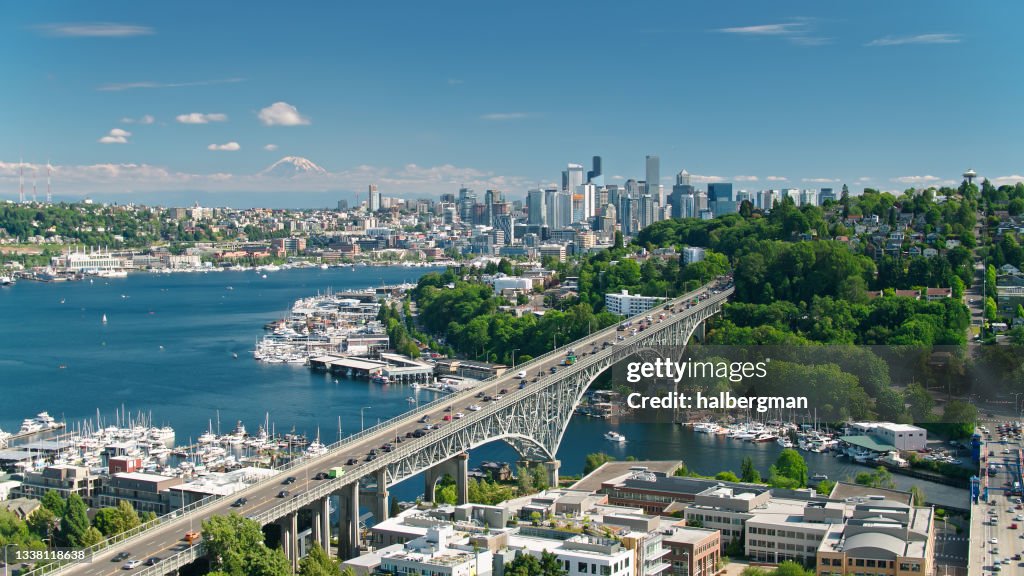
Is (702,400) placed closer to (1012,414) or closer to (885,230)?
(1012,414)

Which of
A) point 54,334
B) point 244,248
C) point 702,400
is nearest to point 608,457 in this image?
point 702,400

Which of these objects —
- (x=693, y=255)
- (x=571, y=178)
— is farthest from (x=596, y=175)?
(x=693, y=255)

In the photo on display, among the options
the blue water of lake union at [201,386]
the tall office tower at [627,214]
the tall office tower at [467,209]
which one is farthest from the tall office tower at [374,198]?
the blue water of lake union at [201,386]

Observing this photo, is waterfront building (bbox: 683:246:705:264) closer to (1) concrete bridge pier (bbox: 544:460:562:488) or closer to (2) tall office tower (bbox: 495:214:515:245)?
(1) concrete bridge pier (bbox: 544:460:562:488)

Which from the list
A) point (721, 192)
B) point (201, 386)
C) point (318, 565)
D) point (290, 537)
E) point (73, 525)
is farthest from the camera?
point (721, 192)

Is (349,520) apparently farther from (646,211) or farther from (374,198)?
(374,198)

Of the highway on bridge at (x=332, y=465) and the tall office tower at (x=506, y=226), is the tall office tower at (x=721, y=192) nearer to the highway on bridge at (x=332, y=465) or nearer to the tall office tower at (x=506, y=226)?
the tall office tower at (x=506, y=226)
